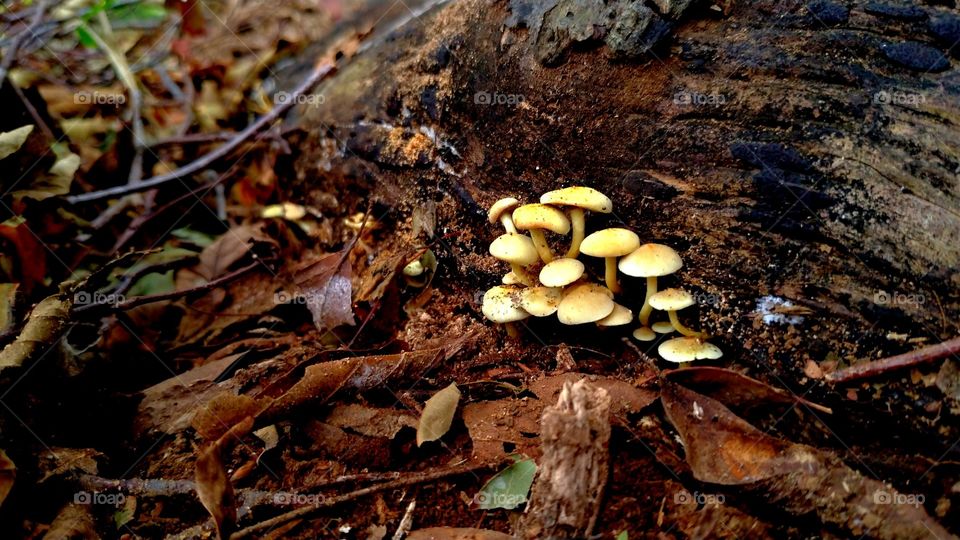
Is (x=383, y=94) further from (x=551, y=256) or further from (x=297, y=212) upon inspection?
(x=551, y=256)

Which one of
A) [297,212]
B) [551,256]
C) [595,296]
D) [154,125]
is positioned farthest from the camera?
[154,125]

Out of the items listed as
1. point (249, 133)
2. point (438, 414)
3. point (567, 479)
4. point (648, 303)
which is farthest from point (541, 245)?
point (249, 133)

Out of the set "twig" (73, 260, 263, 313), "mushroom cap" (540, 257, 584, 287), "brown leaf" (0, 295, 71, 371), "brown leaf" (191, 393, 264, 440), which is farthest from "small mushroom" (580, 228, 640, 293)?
"brown leaf" (0, 295, 71, 371)

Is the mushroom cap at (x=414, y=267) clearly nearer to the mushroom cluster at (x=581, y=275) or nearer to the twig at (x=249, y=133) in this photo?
the mushroom cluster at (x=581, y=275)

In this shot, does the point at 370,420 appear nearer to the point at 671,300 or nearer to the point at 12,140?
the point at 671,300

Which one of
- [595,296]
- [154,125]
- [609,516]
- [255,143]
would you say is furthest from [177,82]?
[609,516]

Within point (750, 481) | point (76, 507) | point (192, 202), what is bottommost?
point (750, 481)

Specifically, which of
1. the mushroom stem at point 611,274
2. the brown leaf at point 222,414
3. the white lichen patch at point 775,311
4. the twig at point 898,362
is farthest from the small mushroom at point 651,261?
the brown leaf at point 222,414
